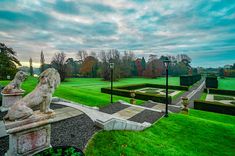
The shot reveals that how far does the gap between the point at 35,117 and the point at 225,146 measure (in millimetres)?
8749

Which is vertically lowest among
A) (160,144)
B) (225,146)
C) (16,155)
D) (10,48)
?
(225,146)

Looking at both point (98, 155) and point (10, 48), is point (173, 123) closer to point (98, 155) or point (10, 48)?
point (98, 155)

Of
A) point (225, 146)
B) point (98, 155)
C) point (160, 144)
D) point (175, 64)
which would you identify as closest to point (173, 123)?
point (225, 146)

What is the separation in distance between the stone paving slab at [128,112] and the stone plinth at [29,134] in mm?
6407

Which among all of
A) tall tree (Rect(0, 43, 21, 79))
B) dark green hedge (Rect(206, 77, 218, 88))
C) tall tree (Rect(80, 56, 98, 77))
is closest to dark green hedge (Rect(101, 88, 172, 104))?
dark green hedge (Rect(206, 77, 218, 88))

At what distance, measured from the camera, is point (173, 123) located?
928 centimetres

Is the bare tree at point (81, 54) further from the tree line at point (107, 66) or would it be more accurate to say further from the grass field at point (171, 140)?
the grass field at point (171, 140)

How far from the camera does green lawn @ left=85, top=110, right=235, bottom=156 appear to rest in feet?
16.9

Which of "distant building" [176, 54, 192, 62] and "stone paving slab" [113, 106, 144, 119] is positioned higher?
"distant building" [176, 54, 192, 62]

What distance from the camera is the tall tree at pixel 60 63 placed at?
147ft

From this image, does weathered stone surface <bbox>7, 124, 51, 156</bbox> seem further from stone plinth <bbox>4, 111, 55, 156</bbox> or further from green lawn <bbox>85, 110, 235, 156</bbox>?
green lawn <bbox>85, 110, 235, 156</bbox>

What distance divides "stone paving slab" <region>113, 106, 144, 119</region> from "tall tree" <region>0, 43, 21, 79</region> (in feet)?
98.2

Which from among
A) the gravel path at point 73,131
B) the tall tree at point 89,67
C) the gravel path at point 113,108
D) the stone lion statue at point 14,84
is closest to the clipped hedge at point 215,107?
the gravel path at point 113,108

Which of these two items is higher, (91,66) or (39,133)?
(91,66)
